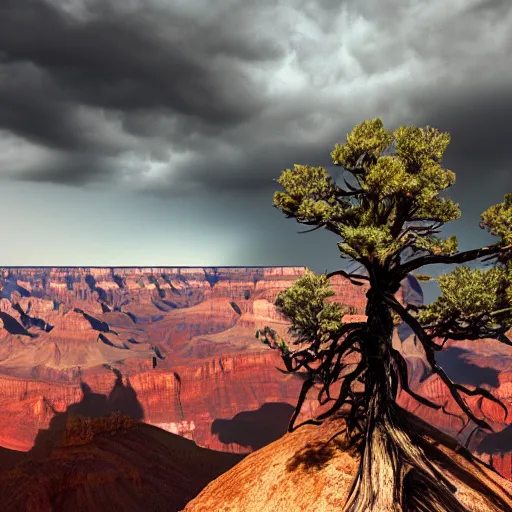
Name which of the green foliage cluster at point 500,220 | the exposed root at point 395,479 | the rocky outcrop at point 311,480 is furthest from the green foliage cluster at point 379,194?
the rocky outcrop at point 311,480

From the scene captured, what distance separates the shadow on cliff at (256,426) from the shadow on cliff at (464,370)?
43.4 m

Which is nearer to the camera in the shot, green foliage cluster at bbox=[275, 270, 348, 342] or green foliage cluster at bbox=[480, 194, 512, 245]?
green foliage cluster at bbox=[480, 194, 512, 245]

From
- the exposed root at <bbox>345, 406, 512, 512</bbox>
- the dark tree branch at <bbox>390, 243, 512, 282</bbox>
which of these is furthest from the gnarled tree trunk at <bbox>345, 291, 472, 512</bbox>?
the dark tree branch at <bbox>390, 243, 512, 282</bbox>

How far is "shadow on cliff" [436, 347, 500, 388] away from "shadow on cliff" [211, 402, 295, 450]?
143 ft

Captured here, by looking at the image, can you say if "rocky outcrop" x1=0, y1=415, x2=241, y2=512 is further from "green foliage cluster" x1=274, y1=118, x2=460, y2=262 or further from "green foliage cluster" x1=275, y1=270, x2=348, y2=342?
"green foliage cluster" x1=274, y1=118, x2=460, y2=262

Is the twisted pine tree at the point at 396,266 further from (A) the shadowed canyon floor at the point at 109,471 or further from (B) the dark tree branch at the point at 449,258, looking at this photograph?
(A) the shadowed canyon floor at the point at 109,471

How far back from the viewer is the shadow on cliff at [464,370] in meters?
95.3

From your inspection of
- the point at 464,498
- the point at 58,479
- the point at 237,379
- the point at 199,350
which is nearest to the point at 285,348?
the point at 464,498

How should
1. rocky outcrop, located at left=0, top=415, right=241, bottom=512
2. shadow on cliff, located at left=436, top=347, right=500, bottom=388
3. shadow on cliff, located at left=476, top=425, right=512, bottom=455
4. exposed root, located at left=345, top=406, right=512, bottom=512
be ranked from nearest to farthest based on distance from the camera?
1. exposed root, located at left=345, top=406, right=512, bottom=512
2. rocky outcrop, located at left=0, top=415, right=241, bottom=512
3. shadow on cliff, located at left=476, top=425, right=512, bottom=455
4. shadow on cliff, located at left=436, top=347, right=500, bottom=388

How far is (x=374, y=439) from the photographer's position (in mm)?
11328

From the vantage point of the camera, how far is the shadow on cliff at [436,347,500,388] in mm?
95312

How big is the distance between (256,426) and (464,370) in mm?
62097

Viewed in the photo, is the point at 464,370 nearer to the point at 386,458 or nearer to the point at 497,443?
the point at 497,443

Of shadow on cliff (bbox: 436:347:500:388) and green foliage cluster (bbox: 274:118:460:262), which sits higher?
green foliage cluster (bbox: 274:118:460:262)
